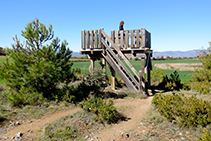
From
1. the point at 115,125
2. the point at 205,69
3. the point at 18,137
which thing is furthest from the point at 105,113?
the point at 205,69

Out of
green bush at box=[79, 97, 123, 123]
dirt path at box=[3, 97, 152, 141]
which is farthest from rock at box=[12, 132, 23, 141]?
green bush at box=[79, 97, 123, 123]

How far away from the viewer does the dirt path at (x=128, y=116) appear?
7.25 metres

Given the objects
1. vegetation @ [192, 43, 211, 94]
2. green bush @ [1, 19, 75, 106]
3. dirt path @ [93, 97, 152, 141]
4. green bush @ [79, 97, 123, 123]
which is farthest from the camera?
vegetation @ [192, 43, 211, 94]

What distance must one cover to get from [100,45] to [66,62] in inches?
134

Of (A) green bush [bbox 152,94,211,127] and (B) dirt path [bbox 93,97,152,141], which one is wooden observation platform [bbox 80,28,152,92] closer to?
(B) dirt path [bbox 93,97,152,141]

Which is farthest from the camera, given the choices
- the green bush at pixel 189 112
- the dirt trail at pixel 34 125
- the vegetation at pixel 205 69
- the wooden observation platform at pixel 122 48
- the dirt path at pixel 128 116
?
the vegetation at pixel 205 69

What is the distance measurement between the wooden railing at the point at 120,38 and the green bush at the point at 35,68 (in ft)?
8.84

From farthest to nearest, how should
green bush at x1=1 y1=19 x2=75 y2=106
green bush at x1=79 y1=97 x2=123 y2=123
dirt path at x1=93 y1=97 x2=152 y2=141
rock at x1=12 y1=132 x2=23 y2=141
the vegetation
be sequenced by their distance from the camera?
the vegetation < green bush at x1=1 y1=19 x2=75 y2=106 < green bush at x1=79 y1=97 x2=123 y2=123 < rock at x1=12 y1=132 x2=23 y2=141 < dirt path at x1=93 y1=97 x2=152 y2=141

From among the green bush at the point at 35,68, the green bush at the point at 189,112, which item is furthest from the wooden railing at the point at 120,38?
the green bush at the point at 189,112

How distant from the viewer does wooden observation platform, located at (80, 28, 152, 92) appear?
12.9m

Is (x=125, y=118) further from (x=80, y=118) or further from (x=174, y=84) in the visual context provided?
(x=174, y=84)

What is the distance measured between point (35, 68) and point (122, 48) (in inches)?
248

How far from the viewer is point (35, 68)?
10.6m

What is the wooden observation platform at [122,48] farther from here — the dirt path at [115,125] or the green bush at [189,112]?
the green bush at [189,112]
